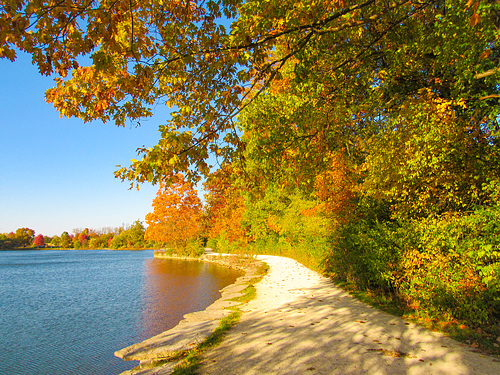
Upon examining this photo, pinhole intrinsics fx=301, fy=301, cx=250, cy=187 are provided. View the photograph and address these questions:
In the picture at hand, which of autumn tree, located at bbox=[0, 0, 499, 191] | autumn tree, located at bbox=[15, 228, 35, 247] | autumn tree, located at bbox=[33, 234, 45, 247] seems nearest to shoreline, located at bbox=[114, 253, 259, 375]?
autumn tree, located at bbox=[0, 0, 499, 191]

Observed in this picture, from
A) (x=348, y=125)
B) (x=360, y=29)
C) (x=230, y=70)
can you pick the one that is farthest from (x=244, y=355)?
(x=360, y=29)

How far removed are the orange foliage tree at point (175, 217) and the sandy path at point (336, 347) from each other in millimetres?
27377

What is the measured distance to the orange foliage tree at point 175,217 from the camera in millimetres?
34000

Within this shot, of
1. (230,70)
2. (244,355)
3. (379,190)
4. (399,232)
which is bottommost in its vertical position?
(244,355)

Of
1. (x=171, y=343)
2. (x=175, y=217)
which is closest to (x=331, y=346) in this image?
(x=171, y=343)

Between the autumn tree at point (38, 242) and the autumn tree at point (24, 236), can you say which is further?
the autumn tree at point (38, 242)

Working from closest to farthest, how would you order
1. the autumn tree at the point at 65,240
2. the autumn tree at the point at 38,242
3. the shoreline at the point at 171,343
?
the shoreline at the point at 171,343, the autumn tree at the point at 65,240, the autumn tree at the point at 38,242

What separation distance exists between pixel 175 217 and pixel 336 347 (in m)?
30.9

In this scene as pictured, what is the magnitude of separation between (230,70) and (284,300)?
6.52 metres

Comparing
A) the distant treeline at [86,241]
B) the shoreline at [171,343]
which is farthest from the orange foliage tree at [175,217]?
the distant treeline at [86,241]

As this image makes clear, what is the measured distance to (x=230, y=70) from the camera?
5156mm

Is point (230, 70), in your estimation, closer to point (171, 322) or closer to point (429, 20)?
point (429, 20)

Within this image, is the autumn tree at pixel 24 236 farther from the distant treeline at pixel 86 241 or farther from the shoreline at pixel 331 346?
the shoreline at pixel 331 346

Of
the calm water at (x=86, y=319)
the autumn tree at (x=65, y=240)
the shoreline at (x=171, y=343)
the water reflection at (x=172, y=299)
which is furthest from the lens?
the autumn tree at (x=65, y=240)
